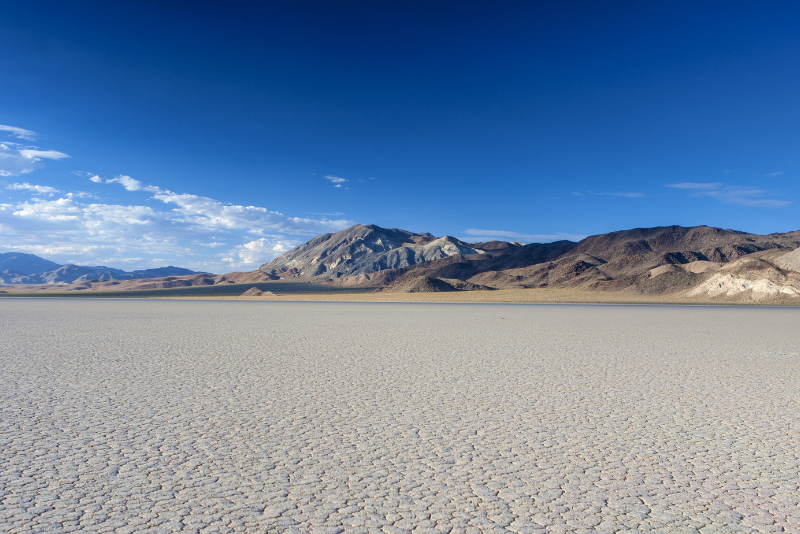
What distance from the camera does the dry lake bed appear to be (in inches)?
122

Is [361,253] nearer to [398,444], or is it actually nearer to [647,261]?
[647,261]

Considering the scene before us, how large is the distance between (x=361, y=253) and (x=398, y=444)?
12099cm

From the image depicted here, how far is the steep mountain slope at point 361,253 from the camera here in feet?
379

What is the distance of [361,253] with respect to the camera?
410ft

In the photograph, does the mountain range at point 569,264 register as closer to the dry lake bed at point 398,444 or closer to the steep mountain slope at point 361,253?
the steep mountain slope at point 361,253

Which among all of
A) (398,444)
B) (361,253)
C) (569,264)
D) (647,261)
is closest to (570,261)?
(569,264)

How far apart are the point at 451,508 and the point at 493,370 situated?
16.4 ft

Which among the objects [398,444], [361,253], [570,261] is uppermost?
[361,253]

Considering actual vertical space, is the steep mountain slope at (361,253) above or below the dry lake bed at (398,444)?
above

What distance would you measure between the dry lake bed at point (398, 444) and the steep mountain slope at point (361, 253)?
89.9 metres

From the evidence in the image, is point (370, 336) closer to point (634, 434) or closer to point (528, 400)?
point (528, 400)

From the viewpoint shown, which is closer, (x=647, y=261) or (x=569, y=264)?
(x=647, y=261)

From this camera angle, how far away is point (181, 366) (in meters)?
8.33

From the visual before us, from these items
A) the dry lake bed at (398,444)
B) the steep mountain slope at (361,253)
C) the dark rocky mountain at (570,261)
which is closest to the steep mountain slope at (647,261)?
the dark rocky mountain at (570,261)
